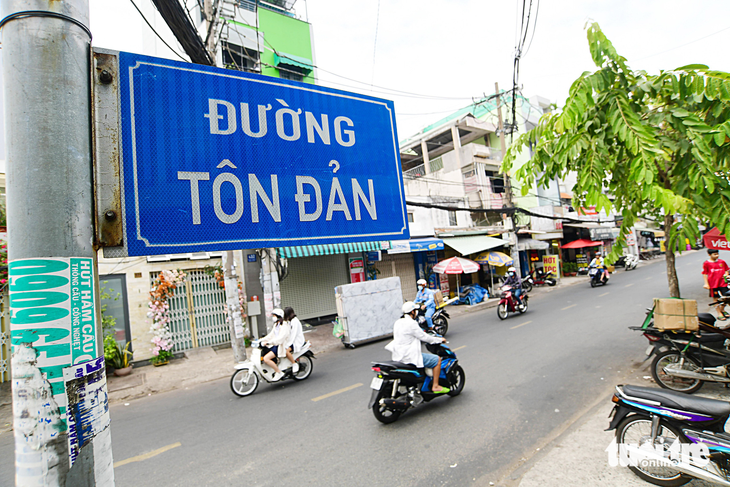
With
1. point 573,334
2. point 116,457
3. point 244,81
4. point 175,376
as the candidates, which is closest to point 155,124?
point 244,81

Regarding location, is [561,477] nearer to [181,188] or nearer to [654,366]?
[654,366]

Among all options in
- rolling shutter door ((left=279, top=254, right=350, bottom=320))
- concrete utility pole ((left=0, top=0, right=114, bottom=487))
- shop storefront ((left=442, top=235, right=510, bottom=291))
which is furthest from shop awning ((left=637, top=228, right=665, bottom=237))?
concrete utility pole ((left=0, top=0, right=114, bottom=487))

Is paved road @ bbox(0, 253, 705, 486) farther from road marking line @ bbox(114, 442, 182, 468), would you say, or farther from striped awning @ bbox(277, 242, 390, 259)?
striped awning @ bbox(277, 242, 390, 259)

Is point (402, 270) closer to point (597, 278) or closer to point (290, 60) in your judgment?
point (597, 278)

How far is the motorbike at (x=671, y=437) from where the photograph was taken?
2.91 metres

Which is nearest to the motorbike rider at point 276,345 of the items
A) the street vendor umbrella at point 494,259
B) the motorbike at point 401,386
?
the motorbike at point 401,386

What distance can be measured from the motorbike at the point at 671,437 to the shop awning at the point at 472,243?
12.2 meters

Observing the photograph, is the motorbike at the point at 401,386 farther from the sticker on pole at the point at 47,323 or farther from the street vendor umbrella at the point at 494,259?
the street vendor umbrella at the point at 494,259

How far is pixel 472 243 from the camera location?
16.9 metres

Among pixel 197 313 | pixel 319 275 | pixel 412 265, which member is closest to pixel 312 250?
pixel 319 275

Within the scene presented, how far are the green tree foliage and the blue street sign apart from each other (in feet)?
8.10

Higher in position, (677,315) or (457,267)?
(457,267)

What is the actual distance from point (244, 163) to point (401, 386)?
4.46 metres

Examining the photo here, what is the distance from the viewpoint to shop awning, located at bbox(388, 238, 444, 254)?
14.1 meters
